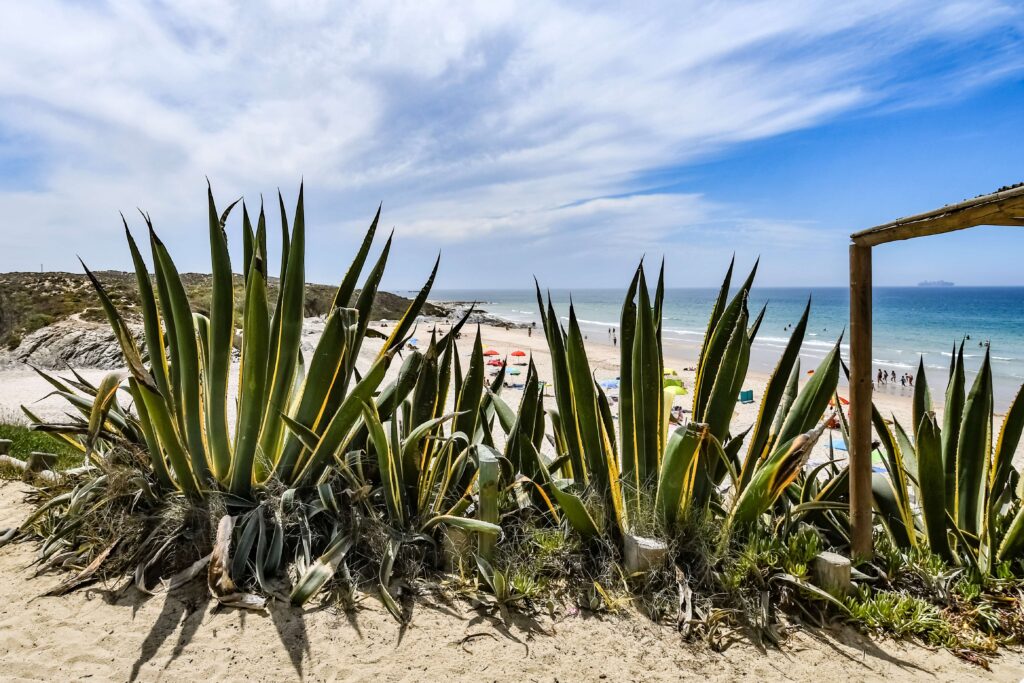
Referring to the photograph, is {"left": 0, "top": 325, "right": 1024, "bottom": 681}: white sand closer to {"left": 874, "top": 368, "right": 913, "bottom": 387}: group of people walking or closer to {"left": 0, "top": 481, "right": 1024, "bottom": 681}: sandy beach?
{"left": 0, "top": 481, "right": 1024, "bottom": 681}: sandy beach

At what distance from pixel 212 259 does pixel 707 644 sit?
2.67m

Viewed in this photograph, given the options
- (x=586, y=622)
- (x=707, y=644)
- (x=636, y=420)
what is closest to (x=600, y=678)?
(x=586, y=622)

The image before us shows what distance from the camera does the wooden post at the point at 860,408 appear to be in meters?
2.64

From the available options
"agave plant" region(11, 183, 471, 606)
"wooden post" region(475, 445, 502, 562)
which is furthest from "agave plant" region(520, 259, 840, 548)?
"agave plant" region(11, 183, 471, 606)

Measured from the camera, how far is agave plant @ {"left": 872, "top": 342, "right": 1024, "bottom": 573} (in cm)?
274

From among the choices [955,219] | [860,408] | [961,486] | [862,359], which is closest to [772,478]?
[860,408]

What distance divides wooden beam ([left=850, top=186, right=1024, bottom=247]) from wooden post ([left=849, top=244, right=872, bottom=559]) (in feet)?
0.28

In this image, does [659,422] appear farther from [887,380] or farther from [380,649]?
[887,380]

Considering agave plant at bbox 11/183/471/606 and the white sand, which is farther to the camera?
agave plant at bbox 11/183/471/606

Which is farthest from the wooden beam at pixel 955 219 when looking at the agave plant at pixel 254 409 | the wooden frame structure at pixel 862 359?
the agave plant at pixel 254 409

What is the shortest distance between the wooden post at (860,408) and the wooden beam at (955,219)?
9 cm

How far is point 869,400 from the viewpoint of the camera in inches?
105

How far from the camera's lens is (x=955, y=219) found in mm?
2451

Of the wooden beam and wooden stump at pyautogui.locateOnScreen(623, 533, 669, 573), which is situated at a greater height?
the wooden beam
